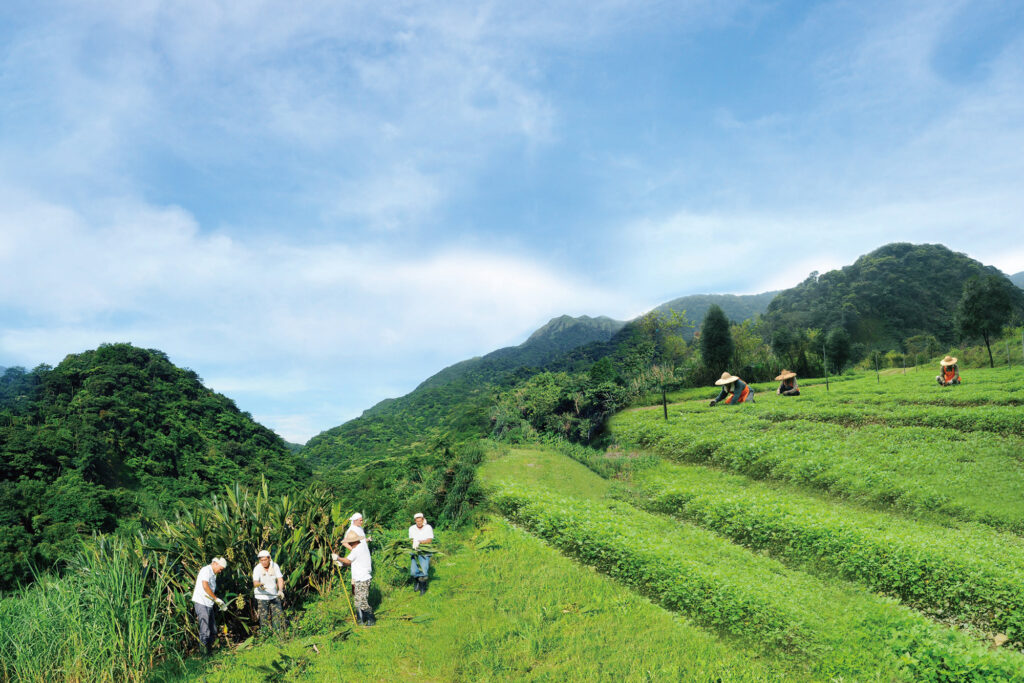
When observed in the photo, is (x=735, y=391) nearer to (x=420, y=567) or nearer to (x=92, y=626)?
(x=420, y=567)

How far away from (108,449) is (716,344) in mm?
41275

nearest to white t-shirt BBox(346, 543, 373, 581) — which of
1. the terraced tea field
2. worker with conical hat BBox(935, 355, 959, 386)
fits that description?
the terraced tea field

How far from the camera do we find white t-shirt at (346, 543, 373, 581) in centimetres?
799

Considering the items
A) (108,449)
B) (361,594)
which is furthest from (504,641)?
(108,449)

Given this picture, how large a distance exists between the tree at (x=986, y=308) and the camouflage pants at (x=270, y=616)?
2866cm

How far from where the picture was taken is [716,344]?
30453 millimetres

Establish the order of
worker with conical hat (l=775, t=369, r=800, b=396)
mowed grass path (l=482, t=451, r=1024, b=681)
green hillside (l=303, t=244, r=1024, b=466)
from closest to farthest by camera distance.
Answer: mowed grass path (l=482, t=451, r=1024, b=681) → green hillside (l=303, t=244, r=1024, b=466) → worker with conical hat (l=775, t=369, r=800, b=396)

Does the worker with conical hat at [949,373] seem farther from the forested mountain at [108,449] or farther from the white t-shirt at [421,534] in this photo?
the forested mountain at [108,449]

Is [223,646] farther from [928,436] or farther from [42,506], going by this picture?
[42,506]

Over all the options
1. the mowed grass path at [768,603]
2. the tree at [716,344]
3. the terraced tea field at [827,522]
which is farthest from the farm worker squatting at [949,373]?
the mowed grass path at [768,603]

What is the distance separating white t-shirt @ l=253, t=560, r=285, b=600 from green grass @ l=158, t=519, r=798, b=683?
0.69m

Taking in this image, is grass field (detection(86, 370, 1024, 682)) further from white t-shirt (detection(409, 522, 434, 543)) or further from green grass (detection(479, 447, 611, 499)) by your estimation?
white t-shirt (detection(409, 522, 434, 543))

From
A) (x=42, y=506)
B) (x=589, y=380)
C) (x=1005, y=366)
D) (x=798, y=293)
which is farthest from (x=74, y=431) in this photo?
(x=798, y=293)

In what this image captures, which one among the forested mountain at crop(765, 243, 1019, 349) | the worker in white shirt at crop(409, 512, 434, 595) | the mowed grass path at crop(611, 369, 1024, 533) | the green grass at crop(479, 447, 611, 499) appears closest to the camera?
the worker in white shirt at crop(409, 512, 434, 595)
